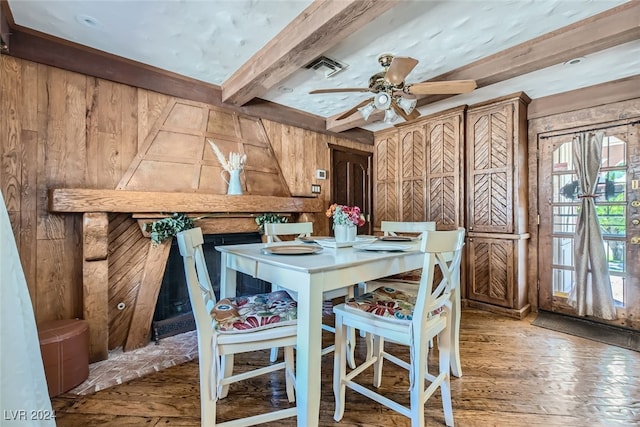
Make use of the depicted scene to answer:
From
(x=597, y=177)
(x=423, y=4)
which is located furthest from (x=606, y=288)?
(x=423, y=4)

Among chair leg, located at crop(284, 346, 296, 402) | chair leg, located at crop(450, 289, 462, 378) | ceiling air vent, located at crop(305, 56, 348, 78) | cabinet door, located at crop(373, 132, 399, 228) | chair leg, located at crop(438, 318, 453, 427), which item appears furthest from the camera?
cabinet door, located at crop(373, 132, 399, 228)

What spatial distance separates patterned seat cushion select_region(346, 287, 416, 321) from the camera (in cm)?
151

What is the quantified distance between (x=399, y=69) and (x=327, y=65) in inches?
31.4

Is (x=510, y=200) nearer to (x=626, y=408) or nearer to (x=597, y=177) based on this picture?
(x=597, y=177)

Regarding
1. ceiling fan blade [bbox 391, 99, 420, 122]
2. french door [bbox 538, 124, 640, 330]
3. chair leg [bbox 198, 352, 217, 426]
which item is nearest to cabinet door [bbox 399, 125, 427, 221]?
french door [bbox 538, 124, 640, 330]

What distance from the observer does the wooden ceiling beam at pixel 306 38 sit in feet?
5.32

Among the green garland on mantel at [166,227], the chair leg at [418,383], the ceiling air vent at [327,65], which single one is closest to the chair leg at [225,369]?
the chair leg at [418,383]

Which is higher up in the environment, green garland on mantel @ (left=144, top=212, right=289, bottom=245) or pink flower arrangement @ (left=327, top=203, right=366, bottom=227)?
pink flower arrangement @ (left=327, top=203, right=366, bottom=227)

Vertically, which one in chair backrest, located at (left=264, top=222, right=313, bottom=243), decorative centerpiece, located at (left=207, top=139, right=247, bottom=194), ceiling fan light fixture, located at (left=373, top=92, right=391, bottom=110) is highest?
ceiling fan light fixture, located at (left=373, top=92, right=391, bottom=110)

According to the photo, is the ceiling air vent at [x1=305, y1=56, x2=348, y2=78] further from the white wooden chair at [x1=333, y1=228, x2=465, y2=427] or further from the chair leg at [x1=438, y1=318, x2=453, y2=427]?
the chair leg at [x1=438, y1=318, x2=453, y2=427]

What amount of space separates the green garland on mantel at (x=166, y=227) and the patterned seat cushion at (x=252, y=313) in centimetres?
108

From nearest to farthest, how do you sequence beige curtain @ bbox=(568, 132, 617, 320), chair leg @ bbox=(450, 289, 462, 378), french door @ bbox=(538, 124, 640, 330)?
chair leg @ bbox=(450, 289, 462, 378) < french door @ bbox=(538, 124, 640, 330) < beige curtain @ bbox=(568, 132, 617, 320)

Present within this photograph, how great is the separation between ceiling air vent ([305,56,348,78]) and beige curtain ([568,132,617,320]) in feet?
8.63

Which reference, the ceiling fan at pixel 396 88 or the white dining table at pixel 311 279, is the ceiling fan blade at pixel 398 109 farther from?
the white dining table at pixel 311 279
